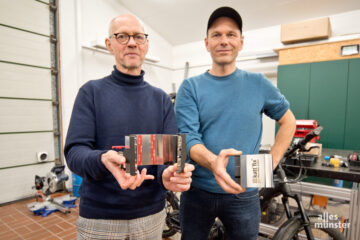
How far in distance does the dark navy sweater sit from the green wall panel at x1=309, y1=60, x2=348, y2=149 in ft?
12.0

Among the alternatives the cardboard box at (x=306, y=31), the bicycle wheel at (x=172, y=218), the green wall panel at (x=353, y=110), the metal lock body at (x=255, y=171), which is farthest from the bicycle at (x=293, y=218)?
the cardboard box at (x=306, y=31)

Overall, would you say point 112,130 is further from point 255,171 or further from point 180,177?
point 255,171

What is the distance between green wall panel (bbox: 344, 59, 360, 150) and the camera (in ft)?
11.3

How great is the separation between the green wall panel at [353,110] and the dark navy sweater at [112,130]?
3.74m

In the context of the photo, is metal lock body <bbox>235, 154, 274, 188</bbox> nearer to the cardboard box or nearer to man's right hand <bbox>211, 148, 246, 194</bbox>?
man's right hand <bbox>211, 148, 246, 194</bbox>

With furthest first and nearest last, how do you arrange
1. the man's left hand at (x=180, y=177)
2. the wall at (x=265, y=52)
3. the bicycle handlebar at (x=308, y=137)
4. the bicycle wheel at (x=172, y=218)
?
1. the wall at (x=265, y=52)
2. the bicycle wheel at (x=172, y=218)
3. the bicycle handlebar at (x=308, y=137)
4. the man's left hand at (x=180, y=177)

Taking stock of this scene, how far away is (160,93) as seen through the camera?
113 cm

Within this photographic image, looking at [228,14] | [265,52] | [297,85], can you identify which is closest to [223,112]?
[228,14]

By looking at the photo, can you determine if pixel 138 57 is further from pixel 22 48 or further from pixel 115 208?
pixel 22 48

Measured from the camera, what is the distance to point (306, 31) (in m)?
3.66

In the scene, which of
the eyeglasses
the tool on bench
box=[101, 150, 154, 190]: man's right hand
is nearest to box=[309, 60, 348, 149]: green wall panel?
the eyeglasses

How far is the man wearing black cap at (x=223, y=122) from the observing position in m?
1.07

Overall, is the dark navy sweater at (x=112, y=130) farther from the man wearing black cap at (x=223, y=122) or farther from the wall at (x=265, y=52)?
the wall at (x=265, y=52)

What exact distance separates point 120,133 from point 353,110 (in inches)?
158
